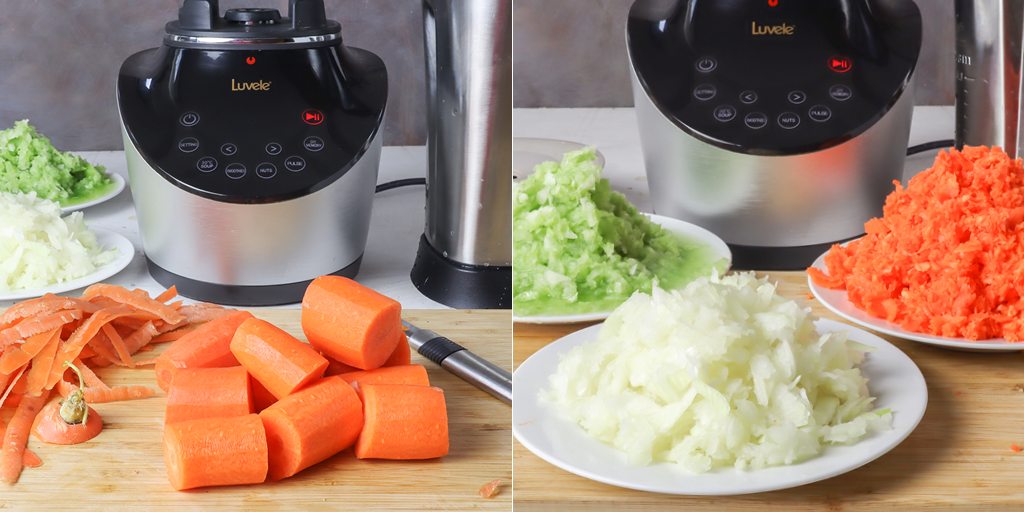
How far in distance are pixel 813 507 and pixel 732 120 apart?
12.9 inches

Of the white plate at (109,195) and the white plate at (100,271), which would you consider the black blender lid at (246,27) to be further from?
the white plate at (109,195)

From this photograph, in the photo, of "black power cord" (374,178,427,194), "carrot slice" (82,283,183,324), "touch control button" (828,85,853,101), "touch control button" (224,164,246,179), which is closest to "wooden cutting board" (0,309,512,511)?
"carrot slice" (82,283,183,324)

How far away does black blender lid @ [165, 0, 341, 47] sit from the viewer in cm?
82

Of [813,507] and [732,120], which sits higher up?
[732,120]

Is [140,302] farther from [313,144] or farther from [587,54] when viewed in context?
[587,54]

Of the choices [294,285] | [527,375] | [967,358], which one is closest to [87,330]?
[294,285]

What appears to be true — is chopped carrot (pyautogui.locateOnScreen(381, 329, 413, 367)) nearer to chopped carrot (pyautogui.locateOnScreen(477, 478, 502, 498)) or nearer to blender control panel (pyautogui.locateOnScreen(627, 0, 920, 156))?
chopped carrot (pyautogui.locateOnScreen(477, 478, 502, 498))

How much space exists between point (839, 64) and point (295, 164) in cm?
50

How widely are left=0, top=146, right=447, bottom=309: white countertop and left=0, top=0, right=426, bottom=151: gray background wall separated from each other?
0.28ft

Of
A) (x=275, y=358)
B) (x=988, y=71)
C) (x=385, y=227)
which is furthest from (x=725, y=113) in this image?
(x=385, y=227)

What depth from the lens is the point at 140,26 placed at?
3.83ft

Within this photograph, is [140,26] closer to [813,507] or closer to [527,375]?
[527,375]

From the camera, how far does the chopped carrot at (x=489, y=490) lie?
1.86ft

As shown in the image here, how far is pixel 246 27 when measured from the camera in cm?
83
